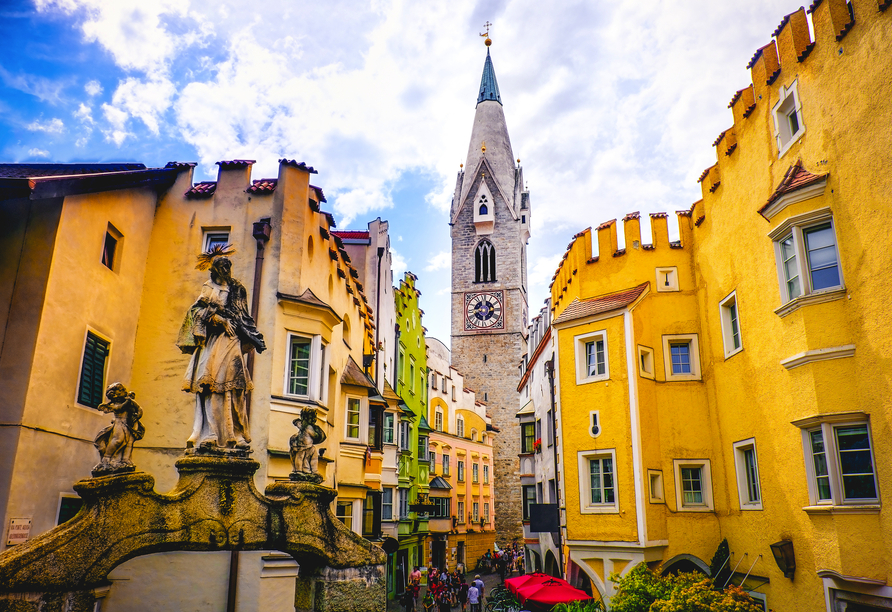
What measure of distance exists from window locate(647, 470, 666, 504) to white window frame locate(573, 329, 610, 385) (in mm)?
2828

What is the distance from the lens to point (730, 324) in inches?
690

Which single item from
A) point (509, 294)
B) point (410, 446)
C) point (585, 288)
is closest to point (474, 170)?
point (509, 294)

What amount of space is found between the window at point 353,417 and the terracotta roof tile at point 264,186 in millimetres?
7311

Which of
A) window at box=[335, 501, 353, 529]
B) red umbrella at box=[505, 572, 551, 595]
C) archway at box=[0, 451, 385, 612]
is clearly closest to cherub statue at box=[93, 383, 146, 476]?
archway at box=[0, 451, 385, 612]

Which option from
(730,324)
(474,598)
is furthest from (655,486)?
(474,598)

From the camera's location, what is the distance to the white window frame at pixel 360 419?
21922mm

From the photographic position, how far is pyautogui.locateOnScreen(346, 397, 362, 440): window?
2205cm

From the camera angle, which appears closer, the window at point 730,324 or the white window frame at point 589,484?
the window at point 730,324

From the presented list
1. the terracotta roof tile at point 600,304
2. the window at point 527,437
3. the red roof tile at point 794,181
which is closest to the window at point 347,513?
the terracotta roof tile at point 600,304

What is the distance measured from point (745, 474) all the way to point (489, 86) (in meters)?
66.4

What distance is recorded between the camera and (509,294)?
66.0m

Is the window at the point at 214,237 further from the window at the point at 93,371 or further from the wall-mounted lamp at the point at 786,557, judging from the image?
the wall-mounted lamp at the point at 786,557

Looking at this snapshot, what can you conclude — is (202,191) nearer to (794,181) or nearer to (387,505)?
(794,181)

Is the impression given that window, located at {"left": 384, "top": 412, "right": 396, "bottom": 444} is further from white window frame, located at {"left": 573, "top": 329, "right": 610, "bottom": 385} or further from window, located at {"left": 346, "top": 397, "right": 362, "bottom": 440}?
white window frame, located at {"left": 573, "top": 329, "right": 610, "bottom": 385}
